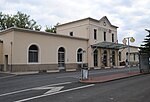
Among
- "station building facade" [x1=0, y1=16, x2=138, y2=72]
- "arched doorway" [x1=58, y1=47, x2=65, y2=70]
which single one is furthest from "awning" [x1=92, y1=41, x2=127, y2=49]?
"arched doorway" [x1=58, y1=47, x2=65, y2=70]

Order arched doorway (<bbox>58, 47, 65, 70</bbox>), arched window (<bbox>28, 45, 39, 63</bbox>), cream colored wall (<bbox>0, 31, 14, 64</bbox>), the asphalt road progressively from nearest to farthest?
the asphalt road
cream colored wall (<bbox>0, 31, 14, 64</bbox>)
arched window (<bbox>28, 45, 39, 63</bbox>)
arched doorway (<bbox>58, 47, 65, 70</bbox>)

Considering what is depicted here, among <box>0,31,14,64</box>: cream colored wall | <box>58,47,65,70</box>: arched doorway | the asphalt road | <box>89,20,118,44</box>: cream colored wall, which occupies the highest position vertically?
<box>89,20,118,44</box>: cream colored wall

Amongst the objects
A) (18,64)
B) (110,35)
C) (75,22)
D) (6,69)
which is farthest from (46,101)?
(110,35)

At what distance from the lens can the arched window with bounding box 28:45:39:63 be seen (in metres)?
29.7

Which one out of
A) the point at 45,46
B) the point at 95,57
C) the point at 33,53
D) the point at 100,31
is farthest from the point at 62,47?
the point at 100,31

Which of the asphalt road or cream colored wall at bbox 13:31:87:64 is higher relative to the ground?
cream colored wall at bbox 13:31:87:64

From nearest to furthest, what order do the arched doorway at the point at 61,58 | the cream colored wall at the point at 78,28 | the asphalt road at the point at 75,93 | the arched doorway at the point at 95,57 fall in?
the asphalt road at the point at 75,93 → the arched doorway at the point at 61,58 → the cream colored wall at the point at 78,28 → the arched doorway at the point at 95,57

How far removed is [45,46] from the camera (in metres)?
31.3

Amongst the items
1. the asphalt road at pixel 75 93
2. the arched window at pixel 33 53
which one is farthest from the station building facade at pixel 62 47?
the asphalt road at pixel 75 93

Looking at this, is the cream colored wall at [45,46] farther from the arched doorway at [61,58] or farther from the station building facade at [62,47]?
the arched doorway at [61,58]

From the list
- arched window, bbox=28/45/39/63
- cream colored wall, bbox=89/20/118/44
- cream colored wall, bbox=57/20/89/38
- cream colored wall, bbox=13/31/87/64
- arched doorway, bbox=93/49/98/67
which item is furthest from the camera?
arched doorway, bbox=93/49/98/67

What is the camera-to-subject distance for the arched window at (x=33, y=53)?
Answer: 29681mm

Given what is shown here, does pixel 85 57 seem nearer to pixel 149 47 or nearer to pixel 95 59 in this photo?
pixel 95 59

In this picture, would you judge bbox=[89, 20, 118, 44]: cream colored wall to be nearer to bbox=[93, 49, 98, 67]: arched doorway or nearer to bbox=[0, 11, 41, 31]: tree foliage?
bbox=[93, 49, 98, 67]: arched doorway
